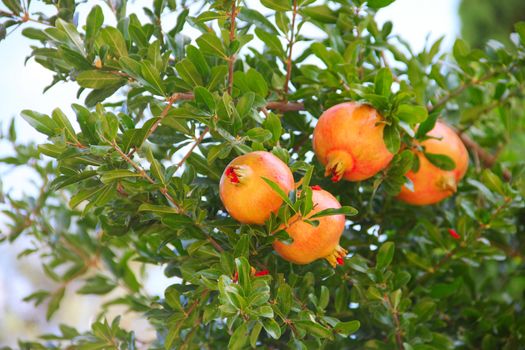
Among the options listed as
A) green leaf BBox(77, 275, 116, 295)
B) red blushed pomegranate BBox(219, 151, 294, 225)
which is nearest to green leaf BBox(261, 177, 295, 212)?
red blushed pomegranate BBox(219, 151, 294, 225)

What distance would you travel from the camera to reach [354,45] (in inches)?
28.0

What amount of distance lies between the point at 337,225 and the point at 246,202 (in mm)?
96

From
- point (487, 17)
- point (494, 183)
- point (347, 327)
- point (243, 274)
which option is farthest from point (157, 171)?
point (487, 17)

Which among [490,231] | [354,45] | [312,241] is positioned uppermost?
[354,45]

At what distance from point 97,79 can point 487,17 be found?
143 inches

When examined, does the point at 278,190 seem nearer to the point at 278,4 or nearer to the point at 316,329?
the point at 316,329

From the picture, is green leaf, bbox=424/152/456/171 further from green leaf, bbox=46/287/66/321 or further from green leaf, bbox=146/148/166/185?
green leaf, bbox=46/287/66/321

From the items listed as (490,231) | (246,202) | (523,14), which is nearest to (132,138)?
(246,202)

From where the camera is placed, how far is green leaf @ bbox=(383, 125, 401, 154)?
616 millimetres

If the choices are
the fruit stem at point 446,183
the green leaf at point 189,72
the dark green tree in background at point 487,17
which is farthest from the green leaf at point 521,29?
the dark green tree in background at point 487,17

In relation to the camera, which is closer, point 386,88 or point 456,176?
point 386,88

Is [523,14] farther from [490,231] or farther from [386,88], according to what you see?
[386,88]

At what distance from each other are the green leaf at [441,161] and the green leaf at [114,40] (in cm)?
36

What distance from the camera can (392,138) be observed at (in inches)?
24.5
